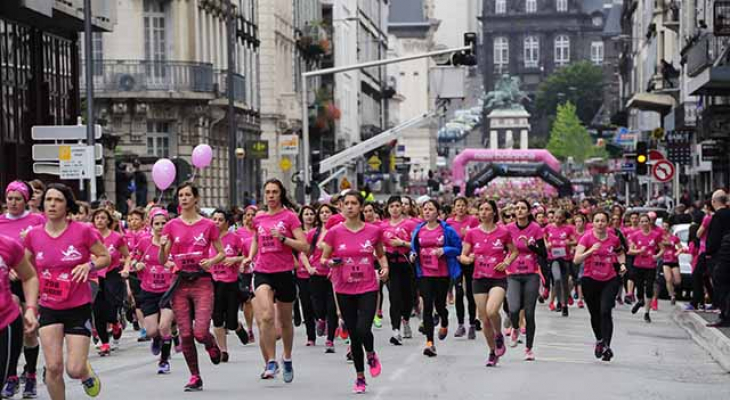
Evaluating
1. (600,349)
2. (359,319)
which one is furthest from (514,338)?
(359,319)

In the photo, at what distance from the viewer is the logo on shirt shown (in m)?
11.9

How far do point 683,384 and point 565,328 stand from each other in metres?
7.97

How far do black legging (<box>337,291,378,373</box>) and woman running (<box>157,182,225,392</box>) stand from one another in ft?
3.71

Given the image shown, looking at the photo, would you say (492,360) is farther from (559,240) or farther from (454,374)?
(559,240)

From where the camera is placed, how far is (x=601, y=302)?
17.8 metres

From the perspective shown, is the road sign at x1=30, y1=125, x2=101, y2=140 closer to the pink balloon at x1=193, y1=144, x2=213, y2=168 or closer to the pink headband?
the pink balloon at x1=193, y1=144, x2=213, y2=168

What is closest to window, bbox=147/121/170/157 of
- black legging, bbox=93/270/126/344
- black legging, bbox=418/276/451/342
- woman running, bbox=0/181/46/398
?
black legging, bbox=93/270/126/344

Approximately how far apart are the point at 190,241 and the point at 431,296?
4.78 m

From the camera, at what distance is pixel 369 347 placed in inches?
575

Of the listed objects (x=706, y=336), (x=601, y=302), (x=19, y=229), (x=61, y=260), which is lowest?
(x=706, y=336)

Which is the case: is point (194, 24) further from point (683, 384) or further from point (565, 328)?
point (683, 384)

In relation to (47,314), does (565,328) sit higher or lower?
lower

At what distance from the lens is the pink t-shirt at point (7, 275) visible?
31.7ft

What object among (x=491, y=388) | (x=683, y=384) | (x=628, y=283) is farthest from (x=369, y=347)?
(x=628, y=283)
